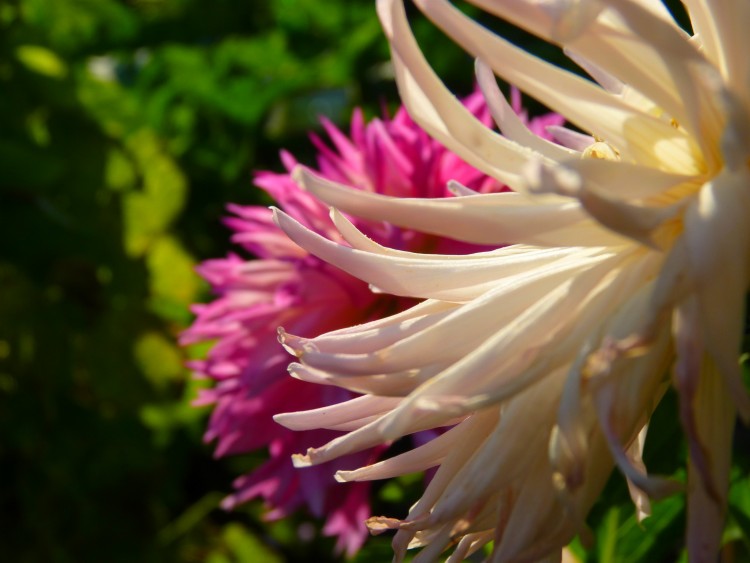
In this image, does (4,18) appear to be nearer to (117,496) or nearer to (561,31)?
(117,496)

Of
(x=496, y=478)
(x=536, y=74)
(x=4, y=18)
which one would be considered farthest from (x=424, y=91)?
(x=4, y=18)

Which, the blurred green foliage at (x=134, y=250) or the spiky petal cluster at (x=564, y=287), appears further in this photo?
the blurred green foliage at (x=134, y=250)

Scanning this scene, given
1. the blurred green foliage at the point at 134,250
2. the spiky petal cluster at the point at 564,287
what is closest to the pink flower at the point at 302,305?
the spiky petal cluster at the point at 564,287

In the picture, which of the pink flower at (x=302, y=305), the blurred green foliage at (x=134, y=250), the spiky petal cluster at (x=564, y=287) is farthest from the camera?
the blurred green foliage at (x=134, y=250)

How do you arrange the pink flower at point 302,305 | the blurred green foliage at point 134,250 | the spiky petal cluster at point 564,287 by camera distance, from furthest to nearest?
the blurred green foliage at point 134,250 → the pink flower at point 302,305 → the spiky petal cluster at point 564,287

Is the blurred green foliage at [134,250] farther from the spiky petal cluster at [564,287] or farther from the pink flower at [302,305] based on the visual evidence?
the spiky petal cluster at [564,287]
